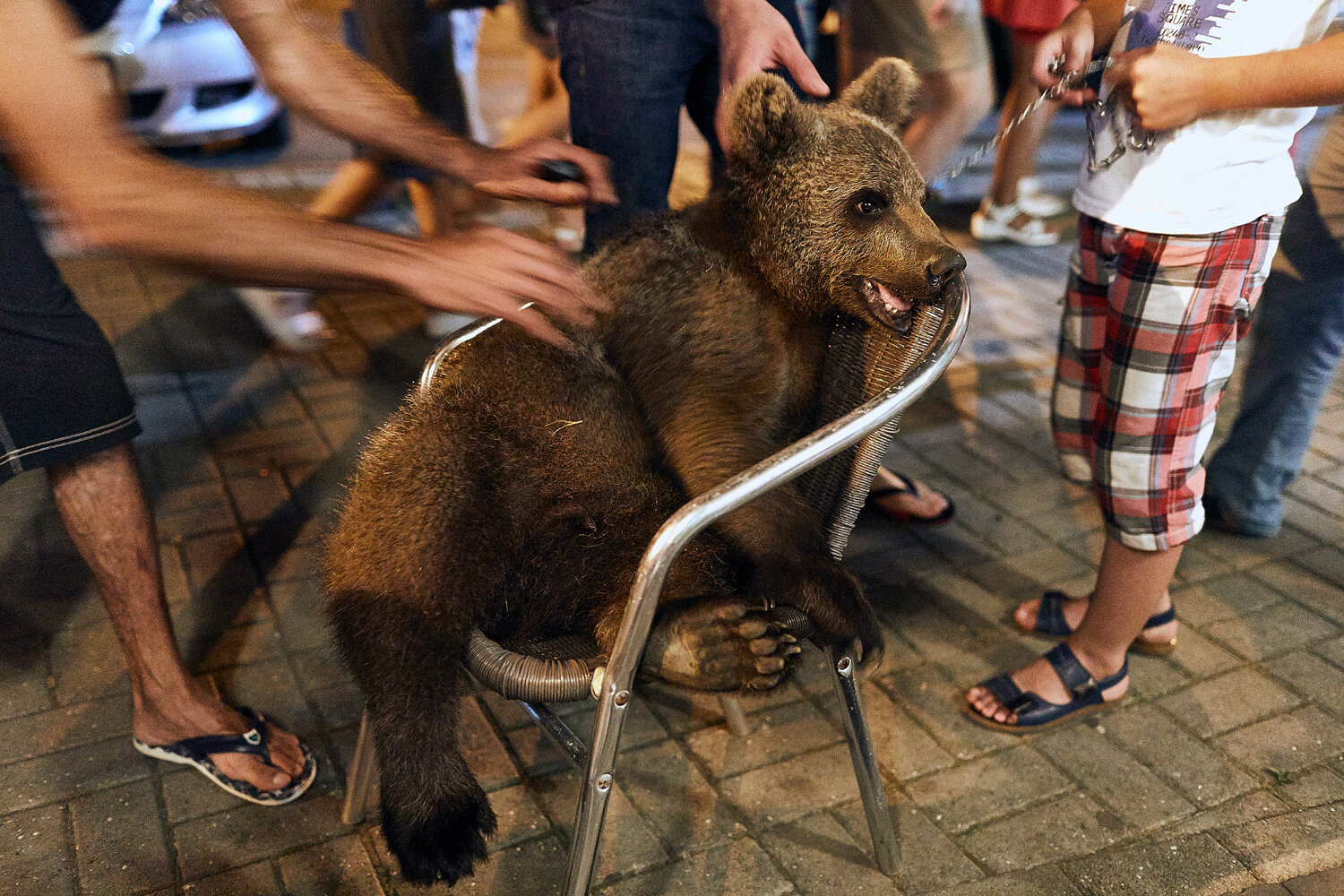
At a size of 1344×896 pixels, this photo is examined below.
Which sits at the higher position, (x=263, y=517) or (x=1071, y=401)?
(x=1071, y=401)

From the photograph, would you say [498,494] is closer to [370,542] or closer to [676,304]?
[370,542]

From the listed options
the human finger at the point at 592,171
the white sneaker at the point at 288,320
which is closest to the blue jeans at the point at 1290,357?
the human finger at the point at 592,171

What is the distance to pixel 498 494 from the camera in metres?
2.15

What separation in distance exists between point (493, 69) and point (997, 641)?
9823mm

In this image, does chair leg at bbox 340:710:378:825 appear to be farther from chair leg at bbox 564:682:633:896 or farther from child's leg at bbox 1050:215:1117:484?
child's leg at bbox 1050:215:1117:484

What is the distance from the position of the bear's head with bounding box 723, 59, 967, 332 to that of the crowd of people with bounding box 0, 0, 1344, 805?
0.99ft

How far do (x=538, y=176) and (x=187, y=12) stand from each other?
564 centimetres

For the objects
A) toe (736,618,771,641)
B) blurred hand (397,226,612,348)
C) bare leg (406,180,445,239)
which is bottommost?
bare leg (406,180,445,239)

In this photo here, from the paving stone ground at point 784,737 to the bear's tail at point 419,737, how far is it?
0.57 meters

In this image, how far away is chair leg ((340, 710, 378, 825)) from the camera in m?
2.47

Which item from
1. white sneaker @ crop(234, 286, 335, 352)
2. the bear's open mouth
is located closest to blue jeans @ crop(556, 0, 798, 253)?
the bear's open mouth

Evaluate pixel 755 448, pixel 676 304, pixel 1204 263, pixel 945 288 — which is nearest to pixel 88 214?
pixel 676 304

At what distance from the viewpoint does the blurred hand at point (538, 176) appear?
226cm

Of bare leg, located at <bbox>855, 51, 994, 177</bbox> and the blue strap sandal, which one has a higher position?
bare leg, located at <bbox>855, 51, 994, 177</bbox>
